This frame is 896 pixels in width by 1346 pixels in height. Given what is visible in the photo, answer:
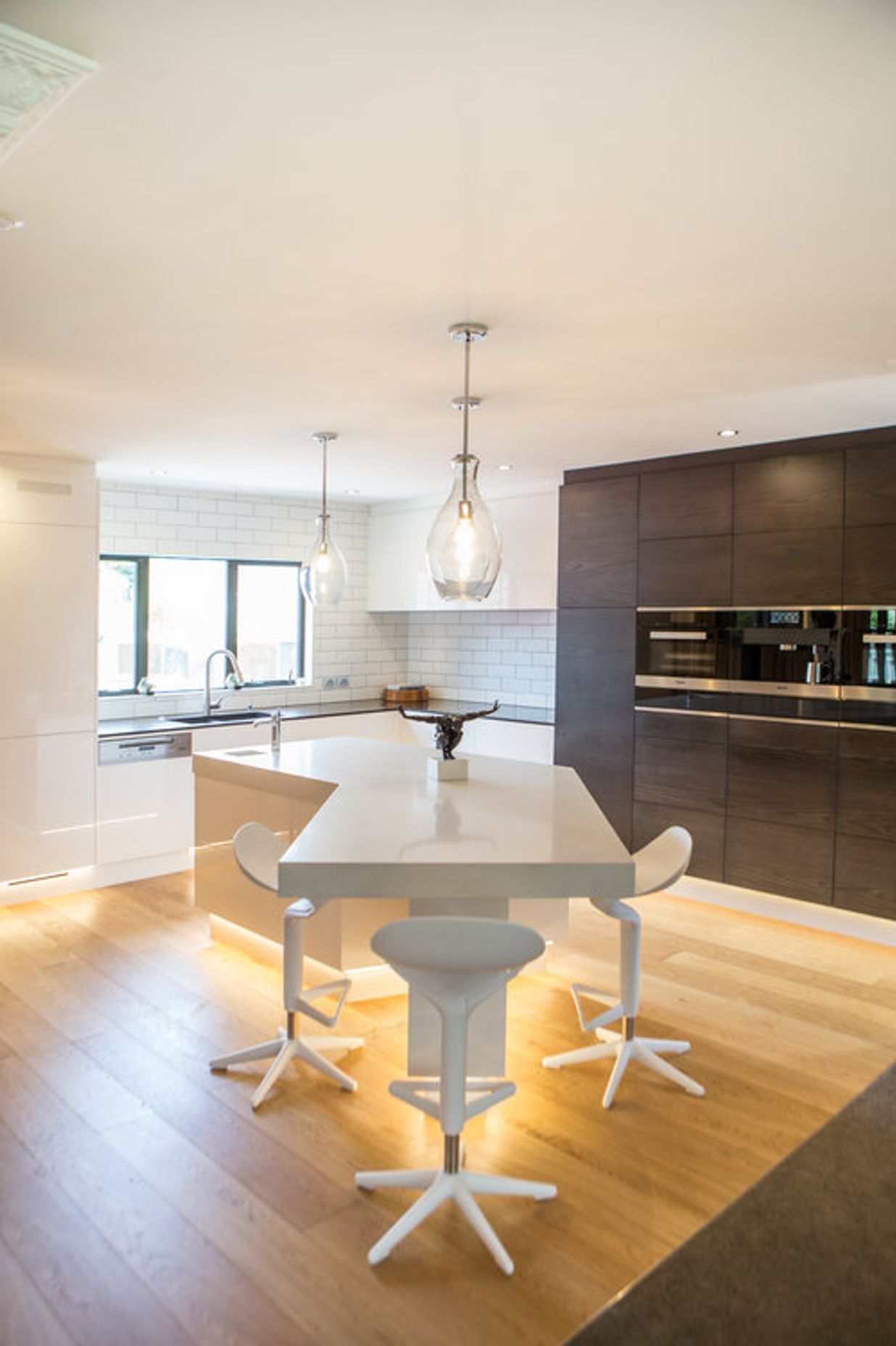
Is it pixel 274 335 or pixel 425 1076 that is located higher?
pixel 274 335

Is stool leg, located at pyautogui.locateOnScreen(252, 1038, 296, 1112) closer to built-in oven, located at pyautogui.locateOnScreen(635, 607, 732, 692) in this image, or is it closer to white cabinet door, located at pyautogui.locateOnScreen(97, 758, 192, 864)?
white cabinet door, located at pyautogui.locateOnScreen(97, 758, 192, 864)

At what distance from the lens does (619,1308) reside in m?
0.87

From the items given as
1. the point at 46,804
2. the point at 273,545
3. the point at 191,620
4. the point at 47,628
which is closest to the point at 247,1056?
the point at 46,804

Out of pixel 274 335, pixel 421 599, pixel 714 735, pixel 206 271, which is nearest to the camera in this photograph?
pixel 206 271

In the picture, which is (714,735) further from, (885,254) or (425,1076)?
(885,254)

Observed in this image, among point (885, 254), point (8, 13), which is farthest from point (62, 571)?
point (885, 254)

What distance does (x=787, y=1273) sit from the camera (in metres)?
0.95

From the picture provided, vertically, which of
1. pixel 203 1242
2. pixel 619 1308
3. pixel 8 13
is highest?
pixel 8 13

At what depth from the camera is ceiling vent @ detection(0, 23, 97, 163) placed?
1.36 metres

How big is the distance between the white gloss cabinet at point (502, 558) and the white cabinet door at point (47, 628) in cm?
196

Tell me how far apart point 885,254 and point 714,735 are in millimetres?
2925

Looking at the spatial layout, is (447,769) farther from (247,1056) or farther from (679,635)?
(679,635)

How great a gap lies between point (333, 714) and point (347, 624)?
1.10 meters

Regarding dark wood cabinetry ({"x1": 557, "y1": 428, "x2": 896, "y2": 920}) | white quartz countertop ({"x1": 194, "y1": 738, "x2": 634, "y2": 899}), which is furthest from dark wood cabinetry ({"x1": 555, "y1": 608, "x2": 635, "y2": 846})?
white quartz countertop ({"x1": 194, "y1": 738, "x2": 634, "y2": 899})
